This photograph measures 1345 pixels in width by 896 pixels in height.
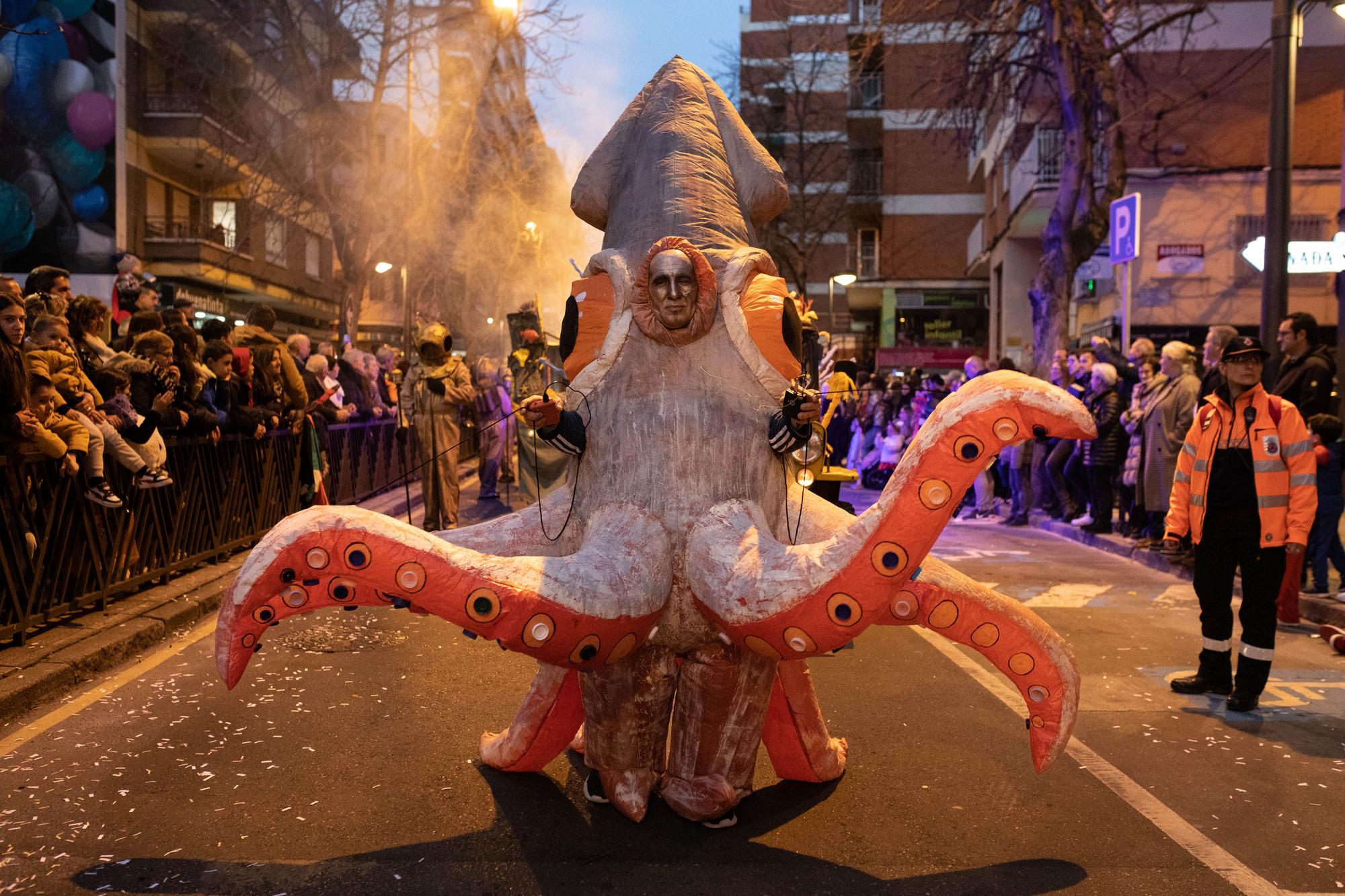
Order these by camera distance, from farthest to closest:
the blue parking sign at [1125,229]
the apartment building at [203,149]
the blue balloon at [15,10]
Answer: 1. the apartment building at [203,149]
2. the blue balloon at [15,10]
3. the blue parking sign at [1125,229]

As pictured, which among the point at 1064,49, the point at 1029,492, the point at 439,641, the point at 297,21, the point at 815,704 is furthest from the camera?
the point at 297,21

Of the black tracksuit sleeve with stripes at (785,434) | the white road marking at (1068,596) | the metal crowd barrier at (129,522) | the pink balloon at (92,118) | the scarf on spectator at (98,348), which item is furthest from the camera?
the pink balloon at (92,118)

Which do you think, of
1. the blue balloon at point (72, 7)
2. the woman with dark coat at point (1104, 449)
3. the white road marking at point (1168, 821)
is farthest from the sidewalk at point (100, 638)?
the blue balloon at point (72, 7)

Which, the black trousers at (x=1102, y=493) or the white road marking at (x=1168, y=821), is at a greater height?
the black trousers at (x=1102, y=493)

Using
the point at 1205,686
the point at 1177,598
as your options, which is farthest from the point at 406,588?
the point at 1177,598

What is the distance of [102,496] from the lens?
6.68 m

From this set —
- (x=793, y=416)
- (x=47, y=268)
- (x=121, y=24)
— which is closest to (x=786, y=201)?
(x=793, y=416)

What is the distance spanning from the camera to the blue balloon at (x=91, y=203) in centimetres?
2573

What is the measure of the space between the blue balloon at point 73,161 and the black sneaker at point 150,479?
2169 cm

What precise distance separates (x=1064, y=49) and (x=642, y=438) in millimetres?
14587

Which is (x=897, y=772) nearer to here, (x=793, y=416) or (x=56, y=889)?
(x=793, y=416)

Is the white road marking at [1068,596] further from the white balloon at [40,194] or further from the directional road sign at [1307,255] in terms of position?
the white balloon at [40,194]

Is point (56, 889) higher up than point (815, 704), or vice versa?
point (815, 704)

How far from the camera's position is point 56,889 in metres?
3.35
